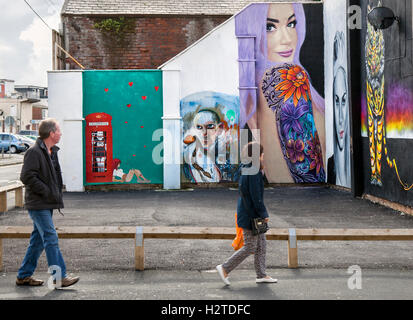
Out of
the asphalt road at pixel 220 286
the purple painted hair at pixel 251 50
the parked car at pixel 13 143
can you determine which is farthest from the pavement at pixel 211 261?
the parked car at pixel 13 143

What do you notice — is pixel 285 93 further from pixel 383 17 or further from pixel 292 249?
pixel 292 249

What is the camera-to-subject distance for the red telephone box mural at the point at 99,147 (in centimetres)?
1838

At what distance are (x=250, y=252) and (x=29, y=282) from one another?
2.47 m

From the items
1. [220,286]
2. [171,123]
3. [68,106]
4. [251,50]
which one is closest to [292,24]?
[251,50]

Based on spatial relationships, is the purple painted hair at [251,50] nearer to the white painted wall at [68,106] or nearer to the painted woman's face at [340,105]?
the painted woman's face at [340,105]

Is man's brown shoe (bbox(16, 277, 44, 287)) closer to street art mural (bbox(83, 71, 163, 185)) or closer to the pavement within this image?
the pavement

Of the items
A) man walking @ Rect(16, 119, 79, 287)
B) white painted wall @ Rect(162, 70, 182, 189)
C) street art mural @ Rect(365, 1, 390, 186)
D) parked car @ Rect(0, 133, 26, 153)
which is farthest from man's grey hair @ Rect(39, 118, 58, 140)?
parked car @ Rect(0, 133, 26, 153)

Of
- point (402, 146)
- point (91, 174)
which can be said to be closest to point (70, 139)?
point (91, 174)

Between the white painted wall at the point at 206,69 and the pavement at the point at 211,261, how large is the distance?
425 cm

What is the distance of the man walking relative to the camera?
246 inches

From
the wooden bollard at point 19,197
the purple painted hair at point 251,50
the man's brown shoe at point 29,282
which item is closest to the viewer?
the man's brown shoe at point 29,282

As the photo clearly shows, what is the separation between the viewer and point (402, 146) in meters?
12.6

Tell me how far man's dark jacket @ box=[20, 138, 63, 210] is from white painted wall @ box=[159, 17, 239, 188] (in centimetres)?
1193

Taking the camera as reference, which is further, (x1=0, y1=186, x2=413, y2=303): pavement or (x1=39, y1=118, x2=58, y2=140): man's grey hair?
(x1=39, y1=118, x2=58, y2=140): man's grey hair
